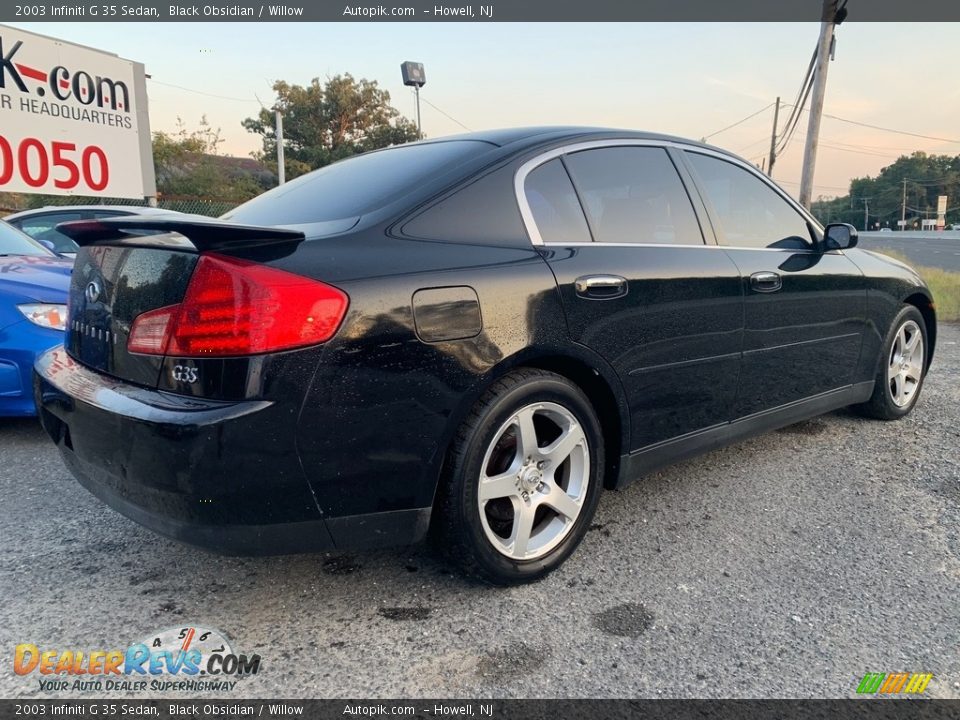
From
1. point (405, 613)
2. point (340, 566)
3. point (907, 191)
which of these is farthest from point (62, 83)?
point (907, 191)

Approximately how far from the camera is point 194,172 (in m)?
26.5

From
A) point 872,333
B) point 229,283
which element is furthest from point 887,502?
point 229,283

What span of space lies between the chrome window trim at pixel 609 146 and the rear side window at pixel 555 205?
0.02 meters

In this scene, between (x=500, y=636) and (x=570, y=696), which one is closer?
(x=570, y=696)

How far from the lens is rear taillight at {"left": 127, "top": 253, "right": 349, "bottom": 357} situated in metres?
1.78

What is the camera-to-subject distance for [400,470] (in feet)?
6.52

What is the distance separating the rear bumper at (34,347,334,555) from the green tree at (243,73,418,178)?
3728 centimetres

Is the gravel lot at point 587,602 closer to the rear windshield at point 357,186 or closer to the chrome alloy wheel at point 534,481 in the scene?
the chrome alloy wheel at point 534,481

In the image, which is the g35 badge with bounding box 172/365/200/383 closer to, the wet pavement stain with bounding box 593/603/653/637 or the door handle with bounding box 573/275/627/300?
the door handle with bounding box 573/275/627/300

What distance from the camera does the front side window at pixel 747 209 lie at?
3160 millimetres

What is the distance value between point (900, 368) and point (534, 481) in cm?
316

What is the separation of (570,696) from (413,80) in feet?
91.8

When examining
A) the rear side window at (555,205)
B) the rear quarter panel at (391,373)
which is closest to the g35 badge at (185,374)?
the rear quarter panel at (391,373)

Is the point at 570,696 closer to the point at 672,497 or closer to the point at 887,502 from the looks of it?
the point at 672,497
